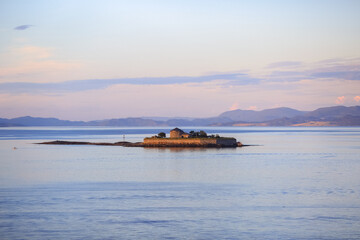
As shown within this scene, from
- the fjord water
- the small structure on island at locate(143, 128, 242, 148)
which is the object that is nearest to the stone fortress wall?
the small structure on island at locate(143, 128, 242, 148)

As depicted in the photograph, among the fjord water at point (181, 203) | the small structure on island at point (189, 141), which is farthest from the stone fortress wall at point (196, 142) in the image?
the fjord water at point (181, 203)

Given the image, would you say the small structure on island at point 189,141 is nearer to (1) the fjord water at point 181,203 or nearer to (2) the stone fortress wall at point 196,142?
(2) the stone fortress wall at point 196,142

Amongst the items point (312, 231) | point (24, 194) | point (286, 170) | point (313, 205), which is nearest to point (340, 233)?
point (312, 231)

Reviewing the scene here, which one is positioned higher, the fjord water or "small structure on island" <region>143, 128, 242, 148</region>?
"small structure on island" <region>143, 128, 242, 148</region>

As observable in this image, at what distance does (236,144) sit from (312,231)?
193 feet

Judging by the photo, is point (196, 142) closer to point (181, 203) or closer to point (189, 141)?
point (189, 141)

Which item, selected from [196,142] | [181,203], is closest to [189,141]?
[196,142]

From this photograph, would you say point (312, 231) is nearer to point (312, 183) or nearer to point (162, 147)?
point (312, 183)

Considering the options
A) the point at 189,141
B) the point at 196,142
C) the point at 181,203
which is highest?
the point at 189,141

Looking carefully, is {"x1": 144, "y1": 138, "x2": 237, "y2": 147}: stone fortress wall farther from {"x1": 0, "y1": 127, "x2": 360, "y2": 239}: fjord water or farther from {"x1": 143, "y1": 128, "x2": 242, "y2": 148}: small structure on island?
{"x1": 0, "y1": 127, "x2": 360, "y2": 239}: fjord water

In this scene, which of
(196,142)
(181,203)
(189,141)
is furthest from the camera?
(189,141)

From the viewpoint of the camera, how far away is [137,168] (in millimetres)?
43219

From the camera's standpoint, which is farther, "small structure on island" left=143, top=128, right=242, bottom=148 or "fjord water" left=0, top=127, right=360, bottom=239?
"small structure on island" left=143, top=128, right=242, bottom=148

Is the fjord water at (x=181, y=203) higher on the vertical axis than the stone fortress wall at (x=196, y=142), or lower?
lower
